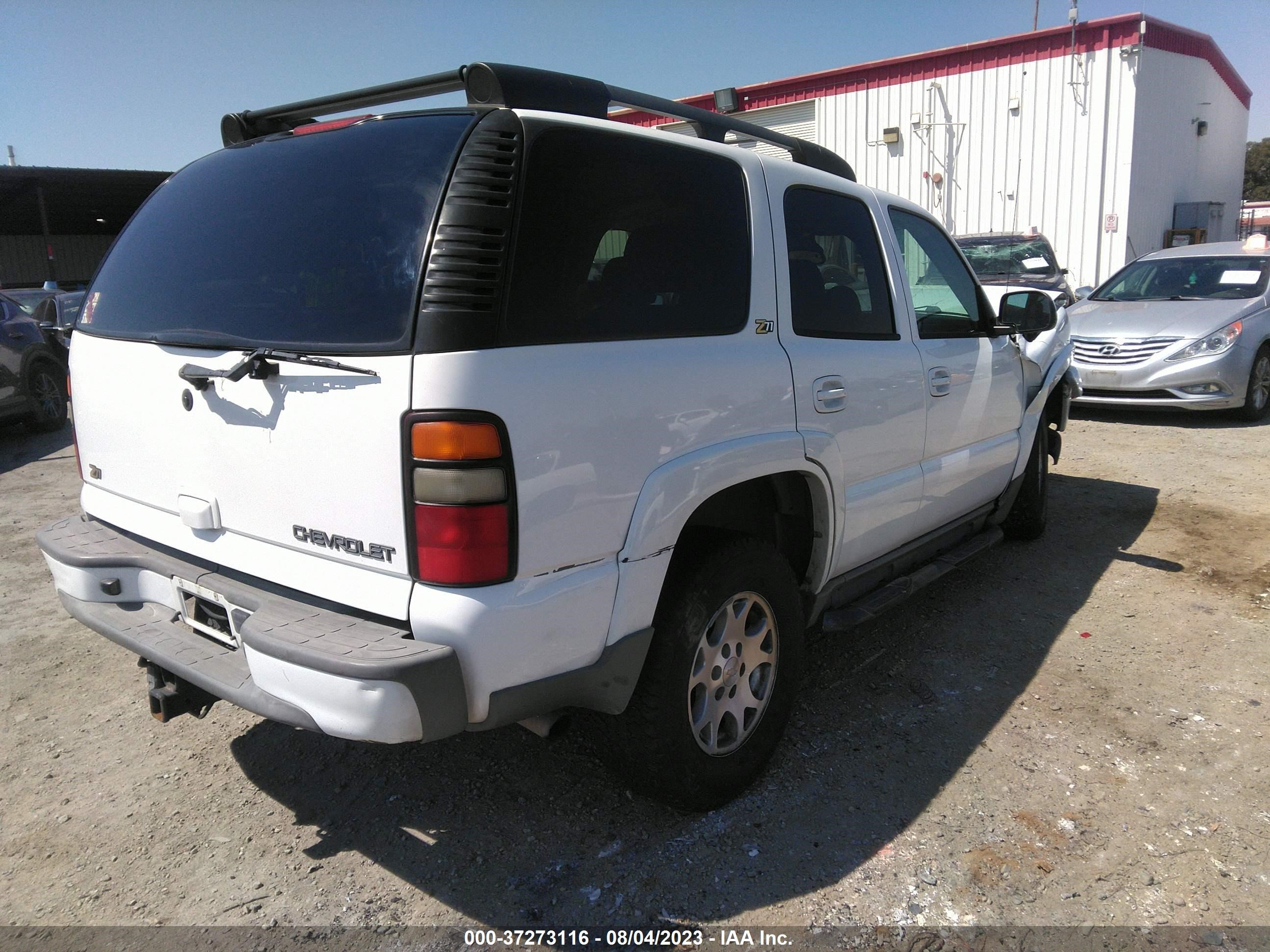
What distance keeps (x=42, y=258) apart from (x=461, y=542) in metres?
36.8

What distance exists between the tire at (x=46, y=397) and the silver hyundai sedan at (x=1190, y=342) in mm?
10523

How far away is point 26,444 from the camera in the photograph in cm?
915

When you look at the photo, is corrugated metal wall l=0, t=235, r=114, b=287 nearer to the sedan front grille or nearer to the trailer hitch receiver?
the sedan front grille

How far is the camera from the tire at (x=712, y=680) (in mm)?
2518

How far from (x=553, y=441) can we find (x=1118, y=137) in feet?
54.7

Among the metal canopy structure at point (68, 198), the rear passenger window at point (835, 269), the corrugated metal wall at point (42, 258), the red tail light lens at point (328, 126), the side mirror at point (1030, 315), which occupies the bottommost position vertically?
the side mirror at point (1030, 315)

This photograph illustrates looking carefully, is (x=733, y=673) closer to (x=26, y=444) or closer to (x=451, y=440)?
(x=451, y=440)

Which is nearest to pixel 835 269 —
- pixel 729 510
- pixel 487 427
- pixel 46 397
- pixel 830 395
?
pixel 830 395

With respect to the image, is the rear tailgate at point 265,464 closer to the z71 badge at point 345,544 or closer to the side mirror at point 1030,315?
the z71 badge at point 345,544

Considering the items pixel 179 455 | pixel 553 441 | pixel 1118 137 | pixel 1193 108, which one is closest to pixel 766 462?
pixel 553 441

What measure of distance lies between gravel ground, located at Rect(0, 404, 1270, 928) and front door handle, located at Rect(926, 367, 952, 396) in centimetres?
116

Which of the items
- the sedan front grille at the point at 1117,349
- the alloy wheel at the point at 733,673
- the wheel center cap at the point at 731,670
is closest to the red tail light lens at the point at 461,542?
the alloy wheel at the point at 733,673

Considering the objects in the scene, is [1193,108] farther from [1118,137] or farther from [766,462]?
[766,462]

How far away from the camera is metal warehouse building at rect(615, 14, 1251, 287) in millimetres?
15422
